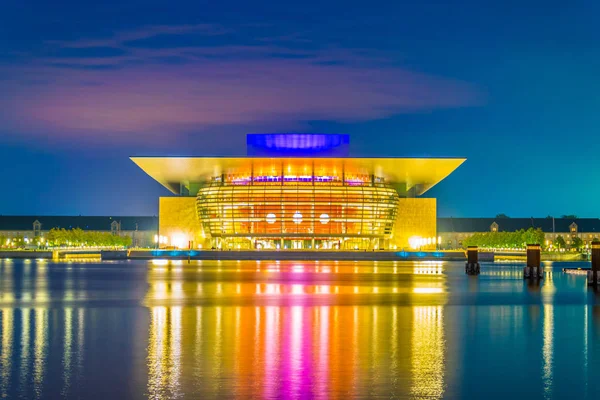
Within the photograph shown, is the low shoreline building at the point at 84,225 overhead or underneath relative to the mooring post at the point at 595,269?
overhead

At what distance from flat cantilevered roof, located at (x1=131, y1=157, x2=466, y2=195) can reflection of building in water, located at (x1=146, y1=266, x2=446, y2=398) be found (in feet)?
226

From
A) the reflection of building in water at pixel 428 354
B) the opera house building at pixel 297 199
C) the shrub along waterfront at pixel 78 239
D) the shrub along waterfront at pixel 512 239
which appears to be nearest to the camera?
the reflection of building in water at pixel 428 354

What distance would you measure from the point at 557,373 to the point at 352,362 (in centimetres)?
315

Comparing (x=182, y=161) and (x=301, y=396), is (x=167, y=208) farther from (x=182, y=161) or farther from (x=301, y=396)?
(x=301, y=396)

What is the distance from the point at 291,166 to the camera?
9938cm

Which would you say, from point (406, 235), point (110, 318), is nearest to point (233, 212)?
point (406, 235)

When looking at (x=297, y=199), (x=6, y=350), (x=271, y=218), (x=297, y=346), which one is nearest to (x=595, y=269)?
(x=297, y=346)

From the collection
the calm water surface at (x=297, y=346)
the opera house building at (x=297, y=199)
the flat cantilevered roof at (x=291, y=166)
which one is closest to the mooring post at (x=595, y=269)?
the calm water surface at (x=297, y=346)

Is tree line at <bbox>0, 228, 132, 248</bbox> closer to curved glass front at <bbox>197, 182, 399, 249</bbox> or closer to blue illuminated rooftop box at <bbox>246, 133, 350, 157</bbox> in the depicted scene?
curved glass front at <bbox>197, 182, 399, 249</bbox>

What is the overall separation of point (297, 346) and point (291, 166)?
274ft

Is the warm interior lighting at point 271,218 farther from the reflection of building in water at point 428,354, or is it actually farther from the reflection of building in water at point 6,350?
the reflection of building in water at point 428,354

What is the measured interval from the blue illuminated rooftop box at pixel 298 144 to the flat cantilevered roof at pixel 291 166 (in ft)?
10.0

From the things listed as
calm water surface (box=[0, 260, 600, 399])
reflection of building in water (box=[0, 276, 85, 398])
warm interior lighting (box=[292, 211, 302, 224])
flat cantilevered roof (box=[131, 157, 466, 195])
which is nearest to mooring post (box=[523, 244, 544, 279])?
calm water surface (box=[0, 260, 600, 399])

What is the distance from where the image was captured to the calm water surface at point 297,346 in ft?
39.8
